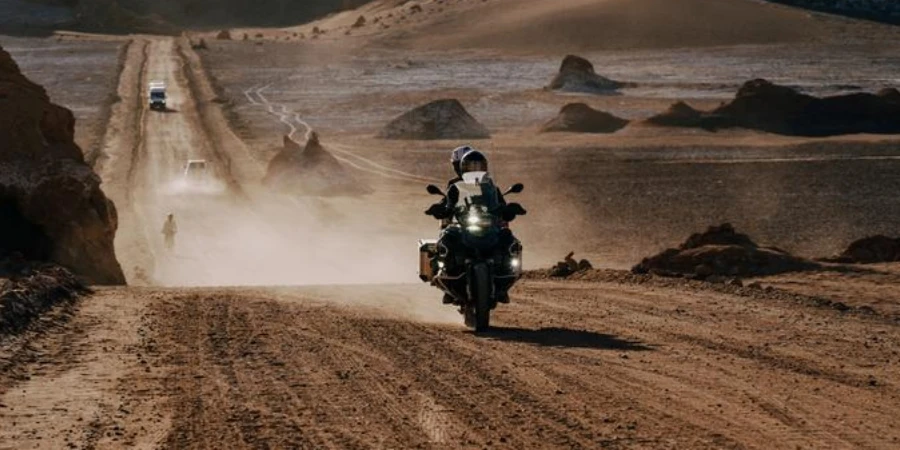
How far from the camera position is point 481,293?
735 inches

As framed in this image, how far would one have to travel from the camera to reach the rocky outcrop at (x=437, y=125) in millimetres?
80562

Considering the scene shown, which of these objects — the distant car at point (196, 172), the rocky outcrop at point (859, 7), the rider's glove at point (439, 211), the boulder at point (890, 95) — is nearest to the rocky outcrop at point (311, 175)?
the distant car at point (196, 172)

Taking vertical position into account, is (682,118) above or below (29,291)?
below

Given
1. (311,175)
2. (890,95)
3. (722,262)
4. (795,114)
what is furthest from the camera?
(890,95)

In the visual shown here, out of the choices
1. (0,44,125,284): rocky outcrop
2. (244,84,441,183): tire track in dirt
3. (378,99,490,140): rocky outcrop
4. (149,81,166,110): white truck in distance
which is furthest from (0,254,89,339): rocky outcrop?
(149,81,166,110): white truck in distance

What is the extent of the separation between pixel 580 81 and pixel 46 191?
78659 millimetres

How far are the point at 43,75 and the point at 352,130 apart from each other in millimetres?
36748

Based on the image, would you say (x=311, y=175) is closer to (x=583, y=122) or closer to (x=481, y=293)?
(x=583, y=122)

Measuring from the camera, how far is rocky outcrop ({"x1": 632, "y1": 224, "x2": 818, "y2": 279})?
27078 mm

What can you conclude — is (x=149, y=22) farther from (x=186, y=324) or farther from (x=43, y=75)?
(x=186, y=324)

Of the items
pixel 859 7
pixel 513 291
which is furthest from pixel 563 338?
pixel 859 7

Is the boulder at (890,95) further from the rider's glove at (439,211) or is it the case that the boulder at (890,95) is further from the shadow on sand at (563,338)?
the shadow on sand at (563,338)

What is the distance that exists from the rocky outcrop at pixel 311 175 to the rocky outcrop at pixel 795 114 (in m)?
19.2

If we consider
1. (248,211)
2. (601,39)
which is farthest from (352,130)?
(601,39)
